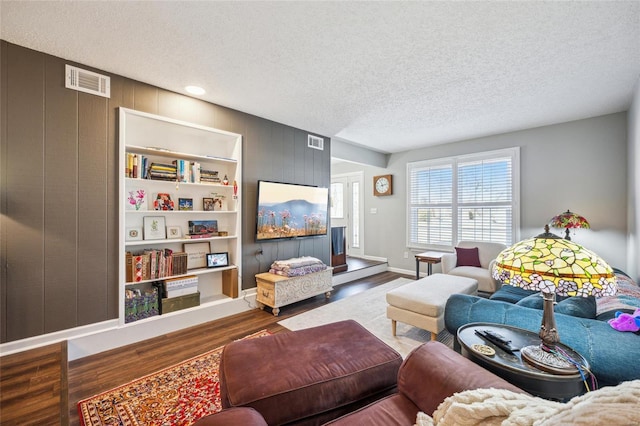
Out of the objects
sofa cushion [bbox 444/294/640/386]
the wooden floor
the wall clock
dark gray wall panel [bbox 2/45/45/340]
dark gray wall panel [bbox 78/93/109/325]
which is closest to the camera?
sofa cushion [bbox 444/294/640/386]

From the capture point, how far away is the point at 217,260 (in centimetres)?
330

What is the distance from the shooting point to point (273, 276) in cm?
349

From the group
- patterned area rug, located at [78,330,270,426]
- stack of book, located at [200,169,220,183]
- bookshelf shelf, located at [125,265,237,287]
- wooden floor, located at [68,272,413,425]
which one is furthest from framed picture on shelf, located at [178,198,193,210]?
patterned area rug, located at [78,330,270,426]

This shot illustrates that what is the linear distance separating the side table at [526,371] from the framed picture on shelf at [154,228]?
2963 millimetres

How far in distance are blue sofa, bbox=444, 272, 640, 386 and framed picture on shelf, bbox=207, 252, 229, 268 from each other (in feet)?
8.50

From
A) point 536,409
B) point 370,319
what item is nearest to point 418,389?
point 536,409

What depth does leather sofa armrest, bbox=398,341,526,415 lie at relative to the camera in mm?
1003

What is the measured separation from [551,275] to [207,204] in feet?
10.7

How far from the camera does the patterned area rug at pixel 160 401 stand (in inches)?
64.3

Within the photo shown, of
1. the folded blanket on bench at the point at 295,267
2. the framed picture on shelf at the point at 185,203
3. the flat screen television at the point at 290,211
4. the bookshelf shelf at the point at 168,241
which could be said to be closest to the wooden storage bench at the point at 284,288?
the folded blanket on bench at the point at 295,267

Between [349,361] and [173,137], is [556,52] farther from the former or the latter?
[173,137]

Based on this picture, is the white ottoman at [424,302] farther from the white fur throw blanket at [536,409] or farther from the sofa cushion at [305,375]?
the white fur throw blanket at [536,409]

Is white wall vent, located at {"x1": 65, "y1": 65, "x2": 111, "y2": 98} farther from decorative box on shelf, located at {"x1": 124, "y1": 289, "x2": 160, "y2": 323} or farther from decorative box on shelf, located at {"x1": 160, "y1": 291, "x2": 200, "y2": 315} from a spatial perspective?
decorative box on shelf, located at {"x1": 160, "y1": 291, "x2": 200, "y2": 315}

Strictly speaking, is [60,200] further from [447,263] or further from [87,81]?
[447,263]
